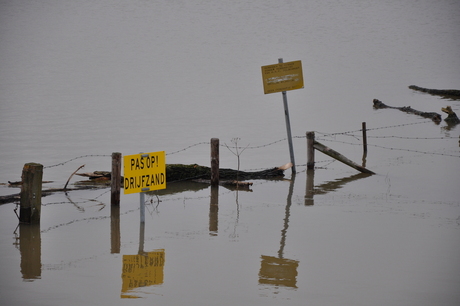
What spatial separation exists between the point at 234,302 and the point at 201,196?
6215mm

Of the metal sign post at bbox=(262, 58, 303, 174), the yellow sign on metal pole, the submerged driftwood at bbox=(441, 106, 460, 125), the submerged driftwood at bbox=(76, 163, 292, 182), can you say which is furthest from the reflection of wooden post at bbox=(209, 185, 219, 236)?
the submerged driftwood at bbox=(441, 106, 460, 125)

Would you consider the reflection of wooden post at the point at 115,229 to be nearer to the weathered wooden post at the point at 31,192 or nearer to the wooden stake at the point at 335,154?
the weathered wooden post at the point at 31,192

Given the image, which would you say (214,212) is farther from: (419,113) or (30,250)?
(419,113)

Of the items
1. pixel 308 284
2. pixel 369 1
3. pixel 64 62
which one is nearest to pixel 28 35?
pixel 64 62

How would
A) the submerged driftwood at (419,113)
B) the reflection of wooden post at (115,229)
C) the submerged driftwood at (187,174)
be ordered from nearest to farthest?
the reflection of wooden post at (115,229)
the submerged driftwood at (187,174)
the submerged driftwood at (419,113)

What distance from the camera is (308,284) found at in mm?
7797

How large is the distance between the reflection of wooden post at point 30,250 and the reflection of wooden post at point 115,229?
3.59 ft

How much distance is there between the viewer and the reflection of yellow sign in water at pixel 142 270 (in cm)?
784

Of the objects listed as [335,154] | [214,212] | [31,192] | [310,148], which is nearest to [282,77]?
[310,148]

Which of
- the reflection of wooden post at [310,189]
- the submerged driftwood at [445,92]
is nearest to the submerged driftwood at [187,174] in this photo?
the reflection of wooden post at [310,189]

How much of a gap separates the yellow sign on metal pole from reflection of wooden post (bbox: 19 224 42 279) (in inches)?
64.6

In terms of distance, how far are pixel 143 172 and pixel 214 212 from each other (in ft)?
7.01

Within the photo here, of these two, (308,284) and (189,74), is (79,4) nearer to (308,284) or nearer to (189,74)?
(189,74)

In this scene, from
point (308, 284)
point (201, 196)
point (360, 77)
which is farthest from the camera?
point (360, 77)
